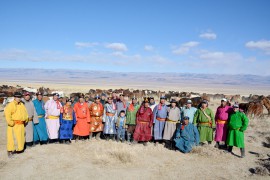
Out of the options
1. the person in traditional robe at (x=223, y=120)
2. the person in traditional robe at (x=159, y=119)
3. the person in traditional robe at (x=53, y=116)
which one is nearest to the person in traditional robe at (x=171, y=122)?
the person in traditional robe at (x=159, y=119)

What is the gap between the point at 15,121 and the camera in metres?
6.05

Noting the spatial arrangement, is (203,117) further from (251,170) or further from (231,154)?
(251,170)

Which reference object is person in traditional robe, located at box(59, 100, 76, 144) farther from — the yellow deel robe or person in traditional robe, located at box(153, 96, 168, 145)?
person in traditional robe, located at box(153, 96, 168, 145)

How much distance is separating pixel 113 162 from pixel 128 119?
159 cm

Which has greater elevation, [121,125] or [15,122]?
[15,122]

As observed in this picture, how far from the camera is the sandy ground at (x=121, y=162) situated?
5551 mm

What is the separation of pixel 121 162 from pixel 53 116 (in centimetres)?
221

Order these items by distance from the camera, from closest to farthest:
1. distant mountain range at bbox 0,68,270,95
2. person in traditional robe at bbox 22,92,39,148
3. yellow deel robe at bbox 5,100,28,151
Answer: yellow deel robe at bbox 5,100,28,151
person in traditional robe at bbox 22,92,39,148
distant mountain range at bbox 0,68,270,95

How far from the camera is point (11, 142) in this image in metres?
6.09

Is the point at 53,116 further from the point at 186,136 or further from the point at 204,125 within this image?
the point at 204,125

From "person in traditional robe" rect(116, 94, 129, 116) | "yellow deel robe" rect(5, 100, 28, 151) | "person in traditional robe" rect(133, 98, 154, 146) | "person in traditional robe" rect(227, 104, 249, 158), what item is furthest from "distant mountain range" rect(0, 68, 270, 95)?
"yellow deel robe" rect(5, 100, 28, 151)

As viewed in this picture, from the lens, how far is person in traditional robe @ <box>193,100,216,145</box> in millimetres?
7148

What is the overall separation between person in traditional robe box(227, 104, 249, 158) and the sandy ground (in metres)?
0.35

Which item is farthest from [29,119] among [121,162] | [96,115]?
[121,162]
